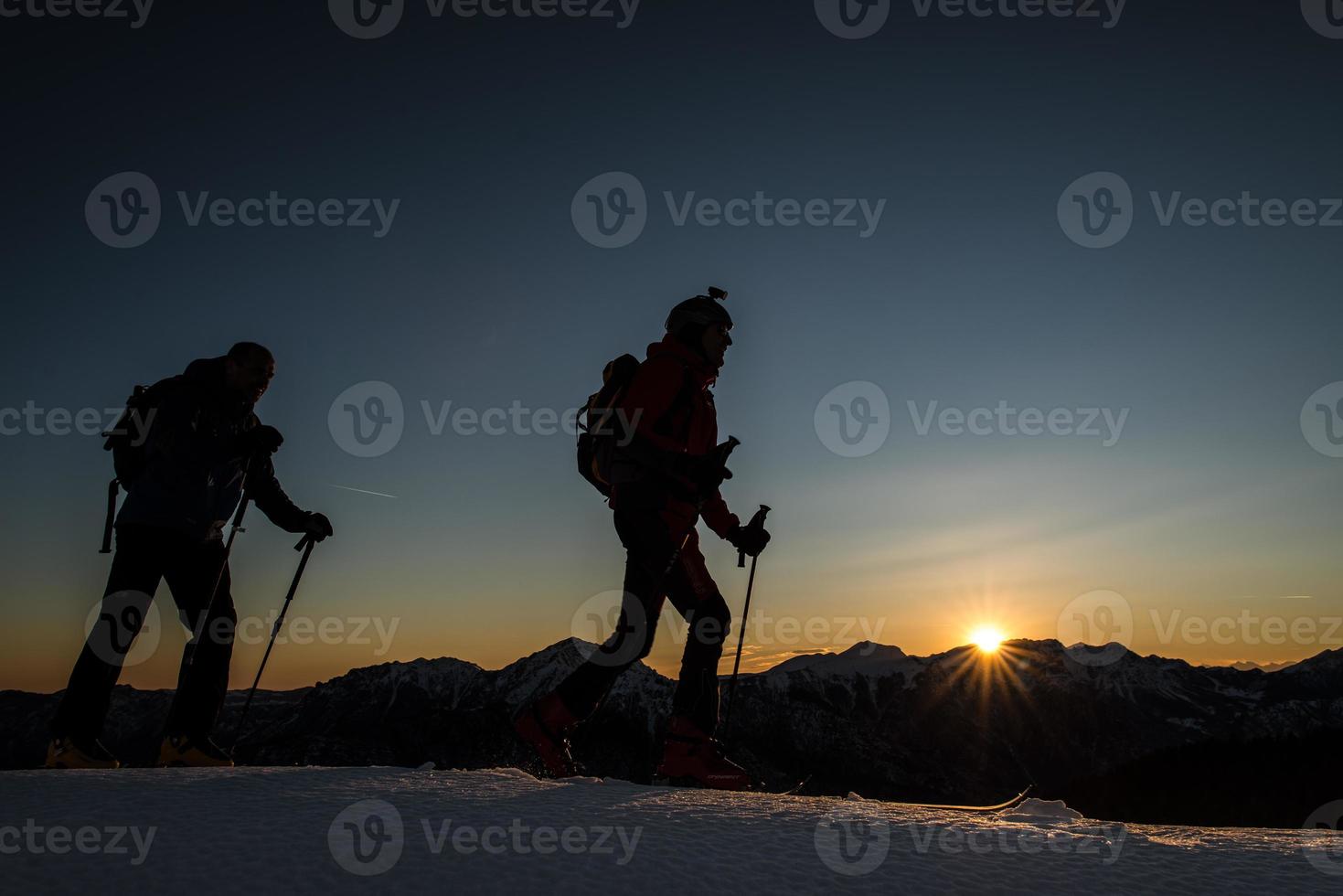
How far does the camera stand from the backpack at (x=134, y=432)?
518 cm

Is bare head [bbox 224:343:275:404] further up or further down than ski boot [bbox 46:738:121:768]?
further up

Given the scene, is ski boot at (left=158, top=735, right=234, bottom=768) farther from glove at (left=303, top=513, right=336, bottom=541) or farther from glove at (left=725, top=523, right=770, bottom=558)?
glove at (left=725, top=523, right=770, bottom=558)

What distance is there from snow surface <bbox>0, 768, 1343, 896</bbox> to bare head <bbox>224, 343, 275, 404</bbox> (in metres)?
2.61

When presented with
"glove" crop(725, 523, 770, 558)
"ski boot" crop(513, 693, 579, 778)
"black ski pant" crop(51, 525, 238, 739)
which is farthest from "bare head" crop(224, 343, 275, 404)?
"glove" crop(725, 523, 770, 558)

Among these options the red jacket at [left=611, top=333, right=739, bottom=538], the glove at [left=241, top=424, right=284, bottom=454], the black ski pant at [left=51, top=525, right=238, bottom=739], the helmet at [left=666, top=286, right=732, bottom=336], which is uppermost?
the helmet at [left=666, top=286, right=732, bottom=336]

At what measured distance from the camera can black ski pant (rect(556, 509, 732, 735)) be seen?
16.7 feet

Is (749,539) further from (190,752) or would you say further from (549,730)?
(190,752)

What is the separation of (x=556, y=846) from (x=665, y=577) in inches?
102

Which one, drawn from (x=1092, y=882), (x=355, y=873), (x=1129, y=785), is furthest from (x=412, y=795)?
(x=1129, y=785)

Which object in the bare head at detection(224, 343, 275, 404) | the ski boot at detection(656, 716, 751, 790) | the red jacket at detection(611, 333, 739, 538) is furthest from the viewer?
the bare head at detection(224, 343, 275, 404)

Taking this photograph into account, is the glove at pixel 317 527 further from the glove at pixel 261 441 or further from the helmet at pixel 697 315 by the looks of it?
the helmet at pixel 697 315

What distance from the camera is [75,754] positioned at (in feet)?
15.0

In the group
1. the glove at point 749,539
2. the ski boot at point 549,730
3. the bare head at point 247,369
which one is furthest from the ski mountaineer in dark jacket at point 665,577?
the bare head at point 247,369

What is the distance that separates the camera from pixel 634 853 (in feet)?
8.65
